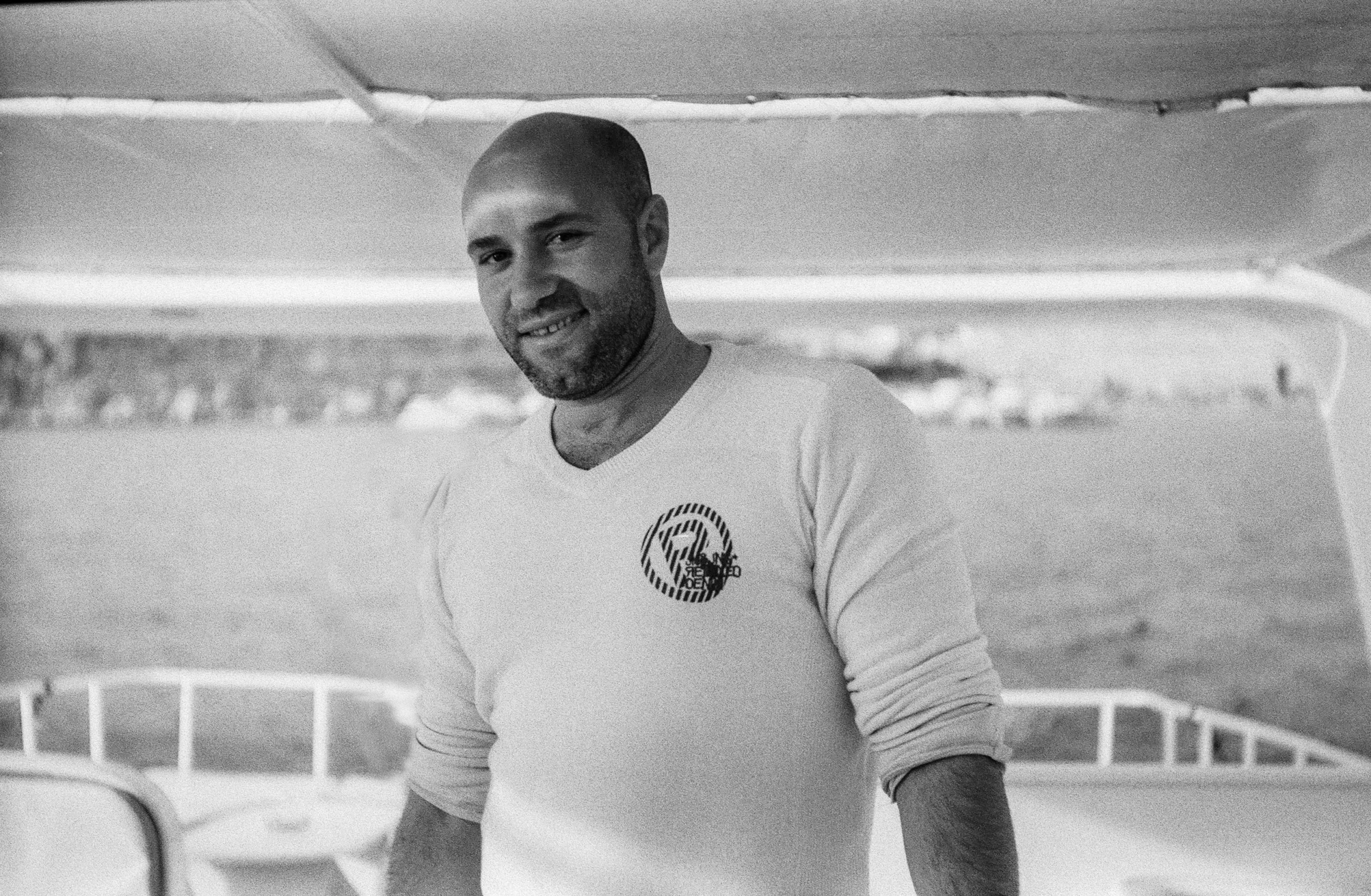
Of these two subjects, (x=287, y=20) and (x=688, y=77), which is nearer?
(x=287, y=20)

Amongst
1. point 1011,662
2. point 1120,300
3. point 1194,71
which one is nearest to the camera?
point 1194,71

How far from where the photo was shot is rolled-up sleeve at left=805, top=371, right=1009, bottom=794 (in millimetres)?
806

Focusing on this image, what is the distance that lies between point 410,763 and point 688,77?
75cm

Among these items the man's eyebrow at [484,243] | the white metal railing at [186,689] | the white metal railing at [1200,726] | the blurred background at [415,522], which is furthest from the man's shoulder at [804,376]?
the blurred background at [415,522]

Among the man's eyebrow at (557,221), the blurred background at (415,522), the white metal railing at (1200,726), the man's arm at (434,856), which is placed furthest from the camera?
the blurred background at (415,522)

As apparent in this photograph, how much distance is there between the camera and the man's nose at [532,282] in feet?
3.15

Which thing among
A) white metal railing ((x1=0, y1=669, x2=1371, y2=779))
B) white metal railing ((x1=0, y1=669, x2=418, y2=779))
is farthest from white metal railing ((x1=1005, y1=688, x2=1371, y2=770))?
white metal railing ((x1=0, y1=669, x2=418, y2=779))

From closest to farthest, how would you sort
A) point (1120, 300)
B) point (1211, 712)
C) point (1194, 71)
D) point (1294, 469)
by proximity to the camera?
1. point (1194, 71)
2. point (1120, 300)
3. point (1211, 712)
4. point (1294, 469)

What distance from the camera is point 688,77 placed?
4.15 ft

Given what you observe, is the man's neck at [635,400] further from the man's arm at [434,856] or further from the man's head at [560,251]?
the man's arm at [434,856]

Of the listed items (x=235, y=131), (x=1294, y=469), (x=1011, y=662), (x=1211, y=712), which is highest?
(x=1294, y=469)

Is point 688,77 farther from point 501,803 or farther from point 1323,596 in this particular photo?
point 1323,596

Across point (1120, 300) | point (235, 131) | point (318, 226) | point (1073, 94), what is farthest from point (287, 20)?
point (1120, 300)

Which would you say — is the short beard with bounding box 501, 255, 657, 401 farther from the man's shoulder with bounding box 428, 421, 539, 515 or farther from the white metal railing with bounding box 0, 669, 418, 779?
the white metal railing with bounding box 0, 669, 418, 779
